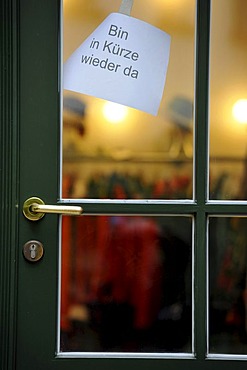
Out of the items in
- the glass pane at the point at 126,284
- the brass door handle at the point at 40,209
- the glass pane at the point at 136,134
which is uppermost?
the glass pane at the point at 136,134

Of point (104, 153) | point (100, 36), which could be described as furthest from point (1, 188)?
point (100, 36)

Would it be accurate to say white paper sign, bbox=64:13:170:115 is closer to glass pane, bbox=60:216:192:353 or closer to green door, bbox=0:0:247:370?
green door, bbox=0:0:247:370

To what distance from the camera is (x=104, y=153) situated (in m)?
1.65

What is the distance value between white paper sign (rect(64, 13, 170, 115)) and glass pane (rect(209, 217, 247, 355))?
0.42 meters

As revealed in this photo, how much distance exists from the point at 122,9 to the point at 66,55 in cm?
22

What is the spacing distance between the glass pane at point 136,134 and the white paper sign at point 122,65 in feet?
0.07

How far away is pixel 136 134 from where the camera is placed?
1646mm

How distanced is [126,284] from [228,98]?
0.64m

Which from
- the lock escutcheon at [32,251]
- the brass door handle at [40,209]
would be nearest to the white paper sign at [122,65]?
the brass door handle at [40,209]

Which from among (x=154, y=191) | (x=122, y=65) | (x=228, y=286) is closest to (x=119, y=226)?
(x=154, y=191)

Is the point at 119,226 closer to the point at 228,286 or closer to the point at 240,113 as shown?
the point at 228,286

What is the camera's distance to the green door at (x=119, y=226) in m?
1.62

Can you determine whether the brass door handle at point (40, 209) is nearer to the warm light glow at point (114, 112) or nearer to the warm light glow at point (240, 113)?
the warm light glow at point (114, 112)

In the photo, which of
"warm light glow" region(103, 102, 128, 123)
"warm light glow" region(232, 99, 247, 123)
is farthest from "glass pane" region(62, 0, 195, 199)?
"warm light glow" region(232, 99, 247, 123)
